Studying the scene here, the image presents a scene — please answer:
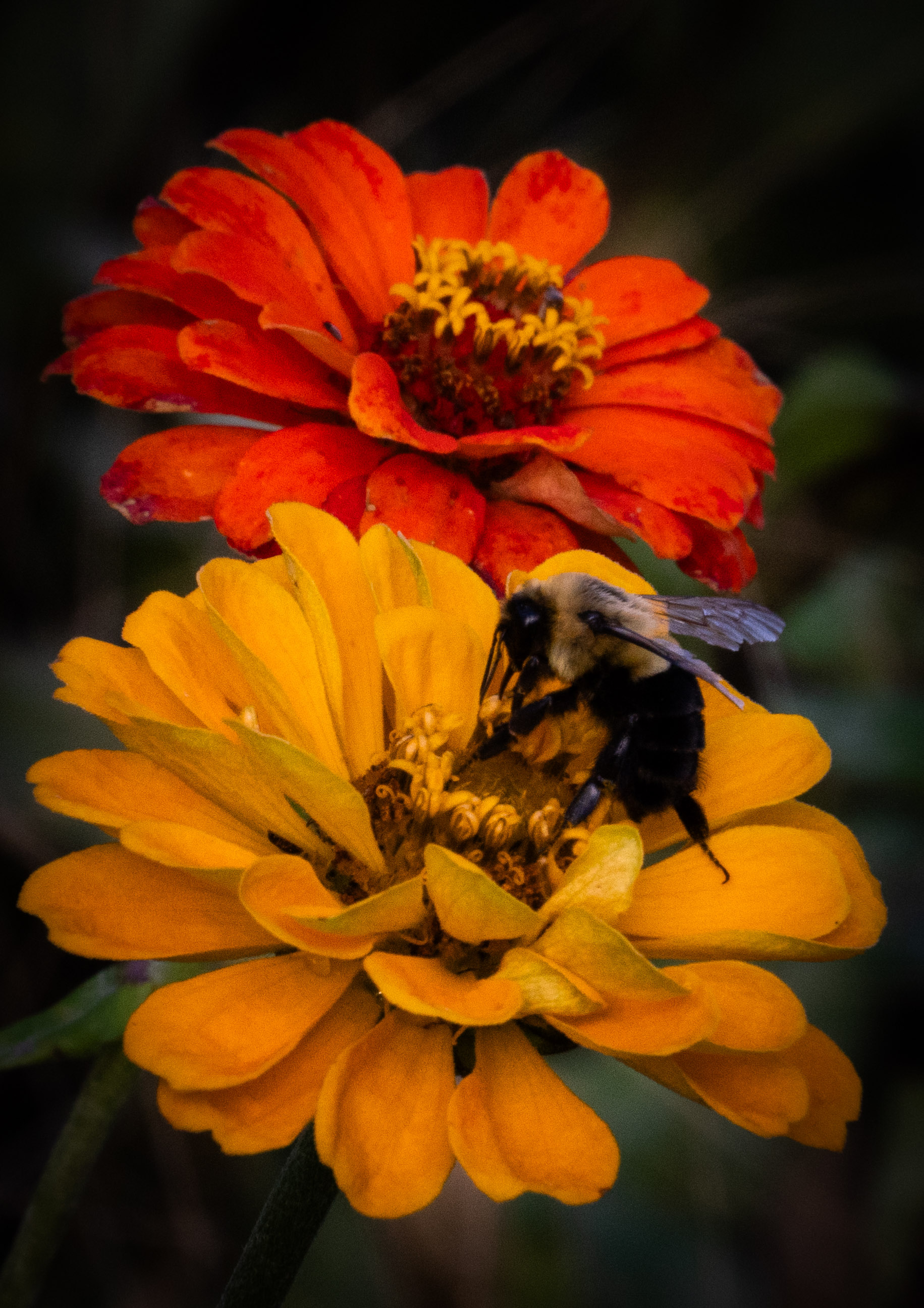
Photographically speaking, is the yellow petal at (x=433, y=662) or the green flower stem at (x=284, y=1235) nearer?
the green flower stem at (x=284, y=1235)

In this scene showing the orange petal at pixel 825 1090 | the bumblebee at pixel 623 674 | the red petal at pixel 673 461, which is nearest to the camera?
the orange petal at pixel 825 1090

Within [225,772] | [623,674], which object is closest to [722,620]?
[623,674]

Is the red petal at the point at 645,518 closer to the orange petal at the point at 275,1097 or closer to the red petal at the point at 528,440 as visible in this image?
the red petal at the point at 528,440

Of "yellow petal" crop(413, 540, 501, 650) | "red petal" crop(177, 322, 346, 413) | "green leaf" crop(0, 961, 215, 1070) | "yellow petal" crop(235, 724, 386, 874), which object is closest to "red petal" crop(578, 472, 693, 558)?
"yellow petal" crop(413, 540, 501, 650)

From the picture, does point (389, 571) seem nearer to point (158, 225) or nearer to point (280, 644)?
point (280, 644)

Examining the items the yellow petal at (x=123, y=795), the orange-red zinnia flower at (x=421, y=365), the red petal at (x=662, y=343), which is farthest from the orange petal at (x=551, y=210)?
the yellow petal at (x=123, y=795)

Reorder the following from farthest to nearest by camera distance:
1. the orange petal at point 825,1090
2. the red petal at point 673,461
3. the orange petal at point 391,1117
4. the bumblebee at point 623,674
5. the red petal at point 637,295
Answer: the red petal at point 637,295
the red petal at point 673,461
the bumblebee at point 623,674
the orange petal at point 825,1090
the orange petal at point 391,1117

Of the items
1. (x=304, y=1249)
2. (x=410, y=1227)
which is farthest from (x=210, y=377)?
(x=410, y=1227)

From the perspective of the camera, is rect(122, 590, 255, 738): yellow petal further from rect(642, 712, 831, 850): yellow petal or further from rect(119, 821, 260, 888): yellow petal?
rect(642, 712, 831, 850): yellow petal

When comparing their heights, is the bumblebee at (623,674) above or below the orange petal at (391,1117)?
above
